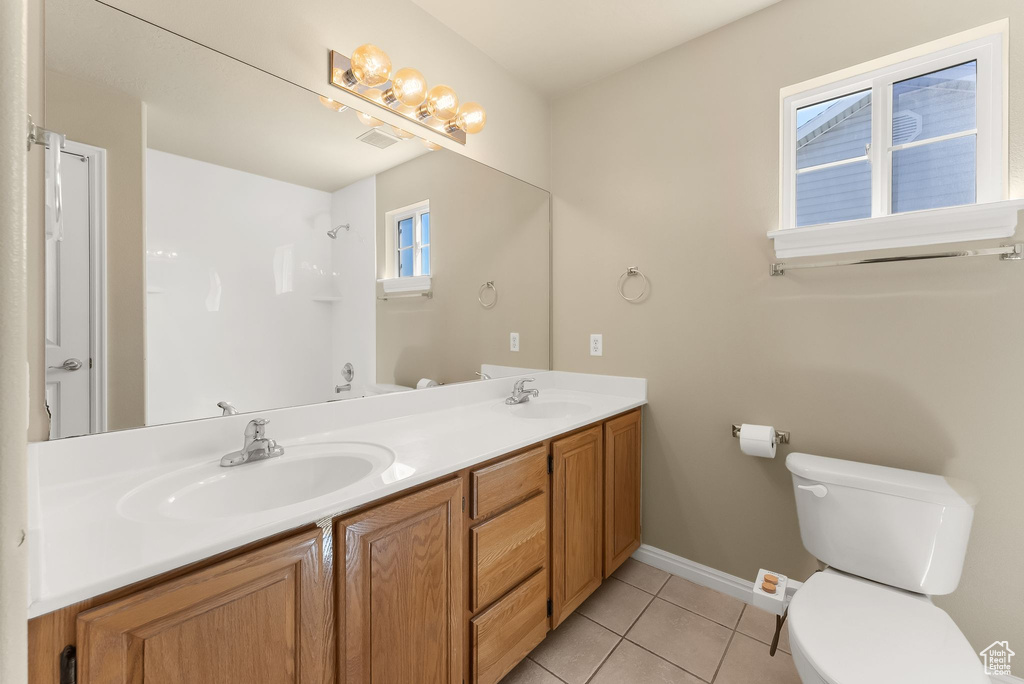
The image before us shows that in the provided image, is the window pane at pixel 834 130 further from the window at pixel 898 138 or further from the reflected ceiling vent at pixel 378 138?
the reflected ceiling vent at pixel 378 138

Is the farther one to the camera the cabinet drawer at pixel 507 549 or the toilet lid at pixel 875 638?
the cabinet drawer at pixel 507 549

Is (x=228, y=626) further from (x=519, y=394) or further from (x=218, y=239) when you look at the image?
(x=519, y=394)

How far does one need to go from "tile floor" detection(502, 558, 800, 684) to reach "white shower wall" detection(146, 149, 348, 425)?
4.11 feet

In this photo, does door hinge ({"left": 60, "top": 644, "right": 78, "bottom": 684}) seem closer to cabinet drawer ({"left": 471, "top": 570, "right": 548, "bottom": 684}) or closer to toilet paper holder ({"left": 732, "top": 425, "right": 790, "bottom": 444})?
cabinet drawer ({"left": 471, "top": 570, "right": 548, "bottom": 684})

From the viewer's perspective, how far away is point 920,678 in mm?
950

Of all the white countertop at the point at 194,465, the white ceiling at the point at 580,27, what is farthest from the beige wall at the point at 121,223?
the white ceiling at the point at 580,27

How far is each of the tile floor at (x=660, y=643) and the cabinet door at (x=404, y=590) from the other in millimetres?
511

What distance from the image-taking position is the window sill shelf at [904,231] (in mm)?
1319

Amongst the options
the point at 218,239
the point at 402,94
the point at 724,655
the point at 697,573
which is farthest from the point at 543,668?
the point at 402,94

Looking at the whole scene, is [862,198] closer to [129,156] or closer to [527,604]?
[527,604]

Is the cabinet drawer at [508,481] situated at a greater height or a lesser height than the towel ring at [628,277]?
lesser

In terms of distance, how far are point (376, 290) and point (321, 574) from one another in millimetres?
1001

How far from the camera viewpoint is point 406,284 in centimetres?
174

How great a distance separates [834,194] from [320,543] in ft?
6.87
